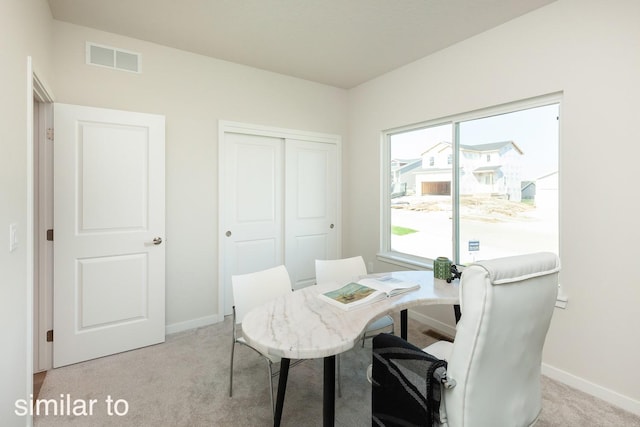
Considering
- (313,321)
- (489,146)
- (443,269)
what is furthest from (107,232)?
(489,146)

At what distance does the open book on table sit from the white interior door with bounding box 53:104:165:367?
1856 millimetres

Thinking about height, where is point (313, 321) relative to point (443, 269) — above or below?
below

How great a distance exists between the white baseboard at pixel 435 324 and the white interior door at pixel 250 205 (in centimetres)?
165

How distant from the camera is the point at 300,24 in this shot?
257cm

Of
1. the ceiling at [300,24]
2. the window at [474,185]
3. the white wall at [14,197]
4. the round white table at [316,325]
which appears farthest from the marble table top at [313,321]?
the ceiling at [300,24]

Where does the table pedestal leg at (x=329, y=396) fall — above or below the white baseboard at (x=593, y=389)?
above

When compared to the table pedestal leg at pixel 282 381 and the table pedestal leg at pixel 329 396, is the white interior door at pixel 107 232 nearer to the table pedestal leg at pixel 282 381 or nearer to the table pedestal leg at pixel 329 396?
the table pedestal leg at pixel 282 381

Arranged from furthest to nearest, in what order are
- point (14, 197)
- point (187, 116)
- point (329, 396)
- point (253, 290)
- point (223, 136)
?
point (223, 136) → point (187, 116) → point (253, 290) → point (14, 197) → point (329, 396)

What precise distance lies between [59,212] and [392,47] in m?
3.19

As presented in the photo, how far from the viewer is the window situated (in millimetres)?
2438

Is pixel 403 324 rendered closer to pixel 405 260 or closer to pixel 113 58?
pixel 405 260

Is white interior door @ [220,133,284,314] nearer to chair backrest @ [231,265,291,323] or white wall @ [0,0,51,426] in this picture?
chair backrest @ [231,265,291,323]

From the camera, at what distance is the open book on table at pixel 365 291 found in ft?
5.33

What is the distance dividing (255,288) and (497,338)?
1.41m
